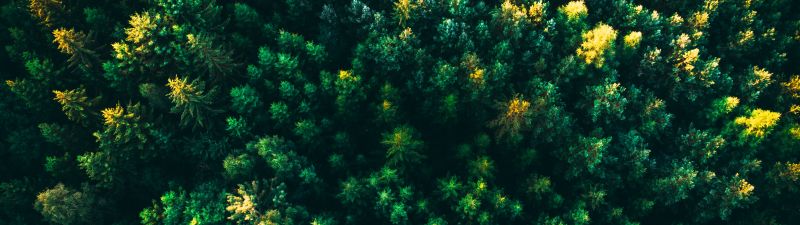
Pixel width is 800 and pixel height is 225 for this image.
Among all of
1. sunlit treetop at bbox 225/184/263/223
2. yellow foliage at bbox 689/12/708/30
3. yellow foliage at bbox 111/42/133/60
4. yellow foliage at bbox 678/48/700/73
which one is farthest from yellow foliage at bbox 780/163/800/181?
yellow foliage at bbox 111/42/133/60

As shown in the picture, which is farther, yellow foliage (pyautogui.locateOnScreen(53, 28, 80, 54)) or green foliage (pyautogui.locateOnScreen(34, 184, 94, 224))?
green foliage (pyautogui.locateOnScreen(34, 184, 94, 224))

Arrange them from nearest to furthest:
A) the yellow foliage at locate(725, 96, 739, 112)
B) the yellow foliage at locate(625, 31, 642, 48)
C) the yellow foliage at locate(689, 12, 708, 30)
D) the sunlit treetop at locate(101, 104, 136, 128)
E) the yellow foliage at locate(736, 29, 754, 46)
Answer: the sunlit treetop at locate(101, 104, 136, 128)
the yellow foliage at locate(625, 31, 642, 48)
the yellow foliage at locate(725, 96, 739, 112)
the yellow foliage at locate(689, 12, 708, 30)
the yellow foliage at locate(736, 29, 754, 46)

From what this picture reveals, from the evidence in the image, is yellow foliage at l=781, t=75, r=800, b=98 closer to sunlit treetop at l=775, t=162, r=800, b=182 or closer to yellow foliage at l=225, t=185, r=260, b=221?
sunlit treetop at l=775, t=162, r=800, b=182

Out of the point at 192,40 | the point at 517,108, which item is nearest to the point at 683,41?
the point at 517,108

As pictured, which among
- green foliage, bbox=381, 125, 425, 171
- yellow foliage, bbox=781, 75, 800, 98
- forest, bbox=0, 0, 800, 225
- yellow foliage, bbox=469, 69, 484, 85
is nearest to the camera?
green foliage, bbox=381, 125, 425, 171

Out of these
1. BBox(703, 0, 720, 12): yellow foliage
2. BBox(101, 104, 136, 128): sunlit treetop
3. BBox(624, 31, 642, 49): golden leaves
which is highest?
BBox(703, 0, 720, 12): yellow foliage

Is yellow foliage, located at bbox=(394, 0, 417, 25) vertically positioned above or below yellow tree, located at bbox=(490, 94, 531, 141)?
above

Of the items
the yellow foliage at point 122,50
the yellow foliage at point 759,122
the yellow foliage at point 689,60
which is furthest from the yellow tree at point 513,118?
the yellow foliage at point 122,50
